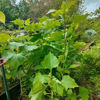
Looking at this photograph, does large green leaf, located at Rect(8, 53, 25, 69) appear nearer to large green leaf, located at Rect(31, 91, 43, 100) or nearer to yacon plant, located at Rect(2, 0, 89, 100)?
yacon plant, located at Rect(2, 0, 89, 100)

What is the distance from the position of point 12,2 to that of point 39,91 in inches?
245

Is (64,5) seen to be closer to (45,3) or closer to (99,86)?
(99,86)

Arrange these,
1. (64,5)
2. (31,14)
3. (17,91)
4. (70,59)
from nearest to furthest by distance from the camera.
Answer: (64,5), (70,59), (17,91), (31,14)

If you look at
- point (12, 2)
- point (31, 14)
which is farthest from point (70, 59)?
point (12, 2)

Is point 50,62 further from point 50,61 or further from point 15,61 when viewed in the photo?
point 15,61

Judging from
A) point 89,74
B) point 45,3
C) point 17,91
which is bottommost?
point 17,91

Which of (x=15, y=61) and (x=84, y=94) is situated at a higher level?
(x=15, y=61)

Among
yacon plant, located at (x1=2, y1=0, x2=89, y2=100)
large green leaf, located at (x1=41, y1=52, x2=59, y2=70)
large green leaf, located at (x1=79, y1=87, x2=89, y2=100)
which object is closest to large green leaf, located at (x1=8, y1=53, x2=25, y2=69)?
yacon plant, located at (x1=2, y1=0, x2=89, y2=100)

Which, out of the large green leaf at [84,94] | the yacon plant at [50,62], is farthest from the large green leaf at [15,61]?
the large green leaf at [84,94]

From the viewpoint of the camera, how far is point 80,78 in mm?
496

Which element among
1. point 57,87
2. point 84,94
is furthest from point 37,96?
point 84,94

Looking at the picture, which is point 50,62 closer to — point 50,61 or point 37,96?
point 50,61

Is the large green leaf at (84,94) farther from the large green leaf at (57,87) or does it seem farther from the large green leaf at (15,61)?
the large green leaf at (15,61)

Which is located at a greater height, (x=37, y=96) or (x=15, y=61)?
(x=15, y=61)
